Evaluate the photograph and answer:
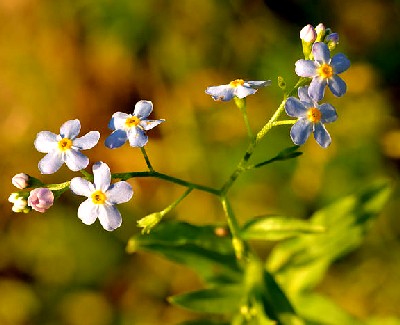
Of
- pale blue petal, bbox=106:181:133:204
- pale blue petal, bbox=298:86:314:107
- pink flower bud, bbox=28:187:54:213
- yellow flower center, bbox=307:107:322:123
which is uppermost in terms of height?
pale blue petal, bbox=298:86:314:107

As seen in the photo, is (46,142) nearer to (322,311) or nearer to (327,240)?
(327,240)

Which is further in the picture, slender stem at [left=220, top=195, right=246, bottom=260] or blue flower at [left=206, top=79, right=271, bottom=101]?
slender stem at [left=220, top=195, right=246, bottom=260]

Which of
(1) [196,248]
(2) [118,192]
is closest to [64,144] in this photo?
(2) [118,192]

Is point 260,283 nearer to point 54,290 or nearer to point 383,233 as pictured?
point 383,233

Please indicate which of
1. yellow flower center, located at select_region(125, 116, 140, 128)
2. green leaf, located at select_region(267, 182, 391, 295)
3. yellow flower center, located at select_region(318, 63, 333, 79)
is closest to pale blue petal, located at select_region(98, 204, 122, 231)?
yellow flower center, located at select_region(125, 116, 140, 128)

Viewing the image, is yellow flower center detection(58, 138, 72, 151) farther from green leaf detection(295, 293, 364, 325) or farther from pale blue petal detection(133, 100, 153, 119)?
green leaf detection(295, 293, 364, 325)

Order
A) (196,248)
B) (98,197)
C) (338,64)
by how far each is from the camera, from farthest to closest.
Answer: (196,248)
(338,64)
(98,197)

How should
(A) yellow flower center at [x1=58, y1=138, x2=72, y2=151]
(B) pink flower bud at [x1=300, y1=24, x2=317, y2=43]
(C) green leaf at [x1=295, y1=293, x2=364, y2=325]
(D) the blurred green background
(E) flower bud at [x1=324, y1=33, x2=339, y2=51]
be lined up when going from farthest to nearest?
(D) the blurred green background → (C) green leaf at [x1=295, y1=293, x2=364, y2=325] → (E) flower bud at [x1=324, y1=33, x2=339, y2=51] → (B) pink flower bud at [x1=300, y1=24, x2=317, y2=43] → (A) yellow flower center at [x1=58, y1=138, x2=72, y2=151]
